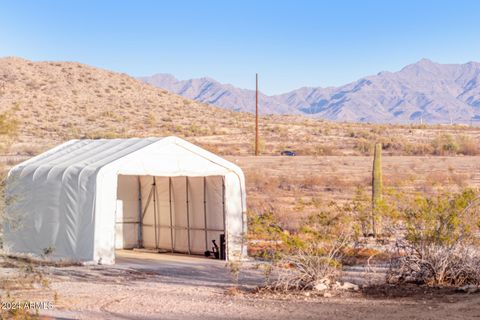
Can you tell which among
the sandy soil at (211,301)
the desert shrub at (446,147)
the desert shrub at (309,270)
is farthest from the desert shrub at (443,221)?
the desert shrub at (446,147)

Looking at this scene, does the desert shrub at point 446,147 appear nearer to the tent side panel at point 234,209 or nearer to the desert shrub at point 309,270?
the tent side panel at point 234,209

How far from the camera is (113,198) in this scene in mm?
19406

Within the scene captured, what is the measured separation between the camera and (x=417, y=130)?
246 feet

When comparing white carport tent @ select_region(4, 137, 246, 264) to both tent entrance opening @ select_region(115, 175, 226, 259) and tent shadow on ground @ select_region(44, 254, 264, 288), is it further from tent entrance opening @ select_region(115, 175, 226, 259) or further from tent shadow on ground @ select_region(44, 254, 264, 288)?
tent shadow on ground @ select_region(44, 254, 264, 288)

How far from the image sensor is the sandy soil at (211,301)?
1257 cm

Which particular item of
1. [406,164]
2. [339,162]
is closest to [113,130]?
[339,162]

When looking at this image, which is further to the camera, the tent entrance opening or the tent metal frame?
the tent metal frame

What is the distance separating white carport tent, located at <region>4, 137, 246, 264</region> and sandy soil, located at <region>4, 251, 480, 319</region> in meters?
1.89

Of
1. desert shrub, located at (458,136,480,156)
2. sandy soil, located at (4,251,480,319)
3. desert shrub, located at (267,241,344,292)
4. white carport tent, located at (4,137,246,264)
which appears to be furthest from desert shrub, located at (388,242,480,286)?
desert shrub, located at (458,136,480,156)

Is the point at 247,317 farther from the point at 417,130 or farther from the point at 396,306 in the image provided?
the point at 417,130

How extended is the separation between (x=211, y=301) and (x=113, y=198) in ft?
20.1

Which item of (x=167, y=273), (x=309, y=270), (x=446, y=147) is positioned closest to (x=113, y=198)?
(x=167, y=273)

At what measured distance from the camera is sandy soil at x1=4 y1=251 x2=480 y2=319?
41.2 ft

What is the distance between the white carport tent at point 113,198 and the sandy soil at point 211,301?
1889 millimetres
